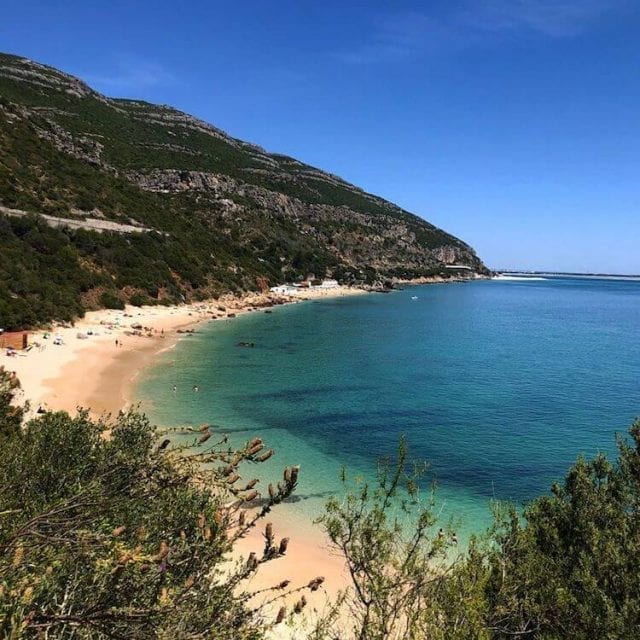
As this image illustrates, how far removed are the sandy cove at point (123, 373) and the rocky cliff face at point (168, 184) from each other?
2486 centimetres

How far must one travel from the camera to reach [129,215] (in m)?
94.0

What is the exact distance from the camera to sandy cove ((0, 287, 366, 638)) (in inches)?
664

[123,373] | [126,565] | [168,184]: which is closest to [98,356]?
[123,373]

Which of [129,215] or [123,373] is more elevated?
[129,215]

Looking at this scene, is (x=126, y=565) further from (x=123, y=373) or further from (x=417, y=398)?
(x=123, y=373)

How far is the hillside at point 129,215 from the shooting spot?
63344mm

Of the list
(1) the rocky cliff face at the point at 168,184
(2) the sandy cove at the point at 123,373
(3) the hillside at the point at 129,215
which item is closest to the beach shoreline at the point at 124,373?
(2) the sandy cove at the point at 123,373

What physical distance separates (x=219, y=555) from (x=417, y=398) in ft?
117

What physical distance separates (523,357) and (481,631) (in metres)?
57.2

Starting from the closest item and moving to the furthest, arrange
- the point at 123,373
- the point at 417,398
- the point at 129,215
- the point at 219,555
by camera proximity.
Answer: the point at 219,555 → the point at 417,398 → the point at 123,373 → the point at 129,215

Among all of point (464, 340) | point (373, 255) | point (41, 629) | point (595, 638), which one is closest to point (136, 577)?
point (41, 629)

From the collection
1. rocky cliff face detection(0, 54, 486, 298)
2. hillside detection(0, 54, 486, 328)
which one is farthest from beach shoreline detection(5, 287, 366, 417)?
rocky cliff face detection(0, 54, 486, 298)

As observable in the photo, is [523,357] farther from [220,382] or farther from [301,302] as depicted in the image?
[301,302]

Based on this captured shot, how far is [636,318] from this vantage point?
11119 centimetres
